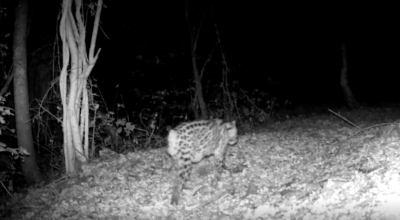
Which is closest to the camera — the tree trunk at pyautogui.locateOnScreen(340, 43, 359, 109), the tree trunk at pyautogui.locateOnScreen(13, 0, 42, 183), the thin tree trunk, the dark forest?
the dark forest

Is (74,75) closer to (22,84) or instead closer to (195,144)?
(22,84)

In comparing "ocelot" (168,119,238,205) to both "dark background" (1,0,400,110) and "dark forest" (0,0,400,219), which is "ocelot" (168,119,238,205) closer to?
"dark forest" (0,0,400,219)

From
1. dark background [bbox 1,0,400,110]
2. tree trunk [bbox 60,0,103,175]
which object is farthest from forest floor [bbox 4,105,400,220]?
dark background [bbox 1,0,400,110]

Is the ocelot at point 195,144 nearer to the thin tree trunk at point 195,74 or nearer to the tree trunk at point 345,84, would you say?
the thin tree trunk at point 195,74

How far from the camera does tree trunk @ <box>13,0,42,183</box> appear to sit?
10.7 m

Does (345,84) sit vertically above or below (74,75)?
below

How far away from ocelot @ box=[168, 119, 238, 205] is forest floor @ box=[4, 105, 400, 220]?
1.15ft

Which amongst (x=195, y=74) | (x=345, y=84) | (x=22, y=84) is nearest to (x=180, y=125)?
(x=22, y=84)

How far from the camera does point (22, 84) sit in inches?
426

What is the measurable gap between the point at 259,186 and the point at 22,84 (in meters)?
6.46

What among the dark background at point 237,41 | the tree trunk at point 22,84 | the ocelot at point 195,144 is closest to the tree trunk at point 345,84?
the dark background at point 237,41

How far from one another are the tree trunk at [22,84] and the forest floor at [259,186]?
152 cm

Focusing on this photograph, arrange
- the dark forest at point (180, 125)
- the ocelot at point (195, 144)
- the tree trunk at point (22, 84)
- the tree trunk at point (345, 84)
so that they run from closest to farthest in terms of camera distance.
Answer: the dark forest at point (180, 125)
the ocelot at point (195, 144)
the tree trunk at point (22, 84)
the tree trunk at point (345, 84)

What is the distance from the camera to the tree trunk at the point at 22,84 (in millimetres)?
10695
